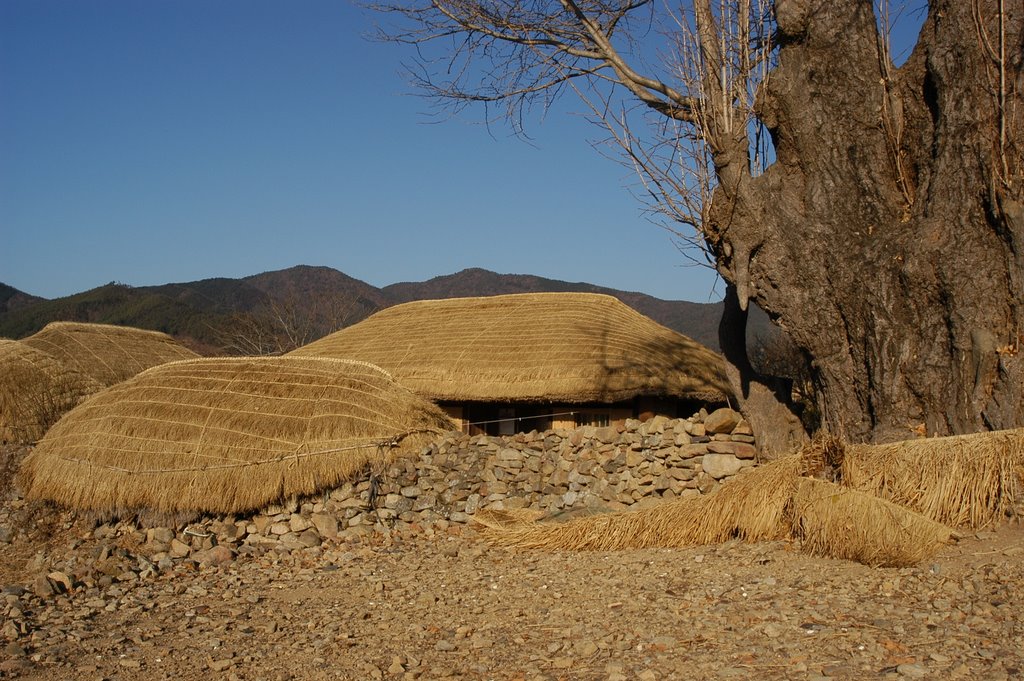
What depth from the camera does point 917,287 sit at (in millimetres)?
6793

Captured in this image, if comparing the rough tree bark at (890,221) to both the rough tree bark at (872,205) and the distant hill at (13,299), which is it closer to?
the rough tree bark at (872,205)

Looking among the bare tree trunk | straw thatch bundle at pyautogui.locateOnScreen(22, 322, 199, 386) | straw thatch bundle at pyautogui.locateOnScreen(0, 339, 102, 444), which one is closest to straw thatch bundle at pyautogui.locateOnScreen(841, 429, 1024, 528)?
the bare tree trunk

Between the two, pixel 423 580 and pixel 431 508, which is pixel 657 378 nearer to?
pixel 431 508

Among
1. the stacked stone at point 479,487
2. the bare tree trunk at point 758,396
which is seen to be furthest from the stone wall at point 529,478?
the bare tree trunk at point 758,396

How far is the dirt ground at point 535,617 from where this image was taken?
4.52 m

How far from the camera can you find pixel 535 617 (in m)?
5.80

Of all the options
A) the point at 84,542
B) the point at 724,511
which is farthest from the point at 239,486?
the point at 724,511

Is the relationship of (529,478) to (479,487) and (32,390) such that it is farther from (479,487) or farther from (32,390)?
(32,390)

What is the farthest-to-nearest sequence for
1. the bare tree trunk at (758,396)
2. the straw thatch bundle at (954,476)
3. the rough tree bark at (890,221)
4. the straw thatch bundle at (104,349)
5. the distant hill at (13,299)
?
1. the distant hill at (13,299)
2. the straw thatch bundle at (104,349)
3. the bare tree trunk at (758,396)
4. the rough tree bark at (890,221)
5. the straw thatch bundle at (954,476)

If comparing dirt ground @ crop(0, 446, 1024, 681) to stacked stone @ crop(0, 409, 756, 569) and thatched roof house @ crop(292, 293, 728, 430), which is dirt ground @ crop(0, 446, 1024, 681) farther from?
thatched roof house @ crop(292, 293, 728, 430)

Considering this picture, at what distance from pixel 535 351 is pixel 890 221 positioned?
676 cm

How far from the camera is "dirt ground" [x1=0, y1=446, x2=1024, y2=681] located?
452cm

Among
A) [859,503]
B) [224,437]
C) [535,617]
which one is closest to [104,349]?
[224,437]

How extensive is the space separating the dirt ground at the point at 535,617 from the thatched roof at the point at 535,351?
4.73 m
